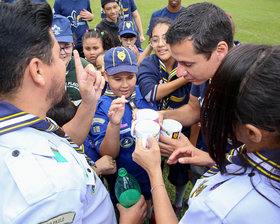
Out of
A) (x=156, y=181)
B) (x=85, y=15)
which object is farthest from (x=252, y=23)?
(x=156, y=181)

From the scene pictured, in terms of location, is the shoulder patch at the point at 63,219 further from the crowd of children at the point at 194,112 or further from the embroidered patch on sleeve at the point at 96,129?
the embroidered patch on sleeve at the point at 96,129

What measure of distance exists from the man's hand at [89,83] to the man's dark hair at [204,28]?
2.64 ft

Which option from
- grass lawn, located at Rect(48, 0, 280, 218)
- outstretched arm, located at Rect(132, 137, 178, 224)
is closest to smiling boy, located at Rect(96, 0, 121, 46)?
outstretched arm, located at Rect(132, 137, 178, 224)

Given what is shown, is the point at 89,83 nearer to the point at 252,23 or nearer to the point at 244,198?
the point at 244,198

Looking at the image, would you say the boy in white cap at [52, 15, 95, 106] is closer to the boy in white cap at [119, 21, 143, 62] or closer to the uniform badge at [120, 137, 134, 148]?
the uniform badge at [120, 137, 134, 148]

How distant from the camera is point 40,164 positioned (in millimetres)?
975

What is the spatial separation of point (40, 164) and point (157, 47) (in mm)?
2059

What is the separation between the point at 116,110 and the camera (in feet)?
6.26

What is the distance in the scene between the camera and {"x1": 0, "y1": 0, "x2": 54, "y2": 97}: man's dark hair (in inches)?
40.1

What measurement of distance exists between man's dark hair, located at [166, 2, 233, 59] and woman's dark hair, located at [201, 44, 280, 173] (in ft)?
2.75

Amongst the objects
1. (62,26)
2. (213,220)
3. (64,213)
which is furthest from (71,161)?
(62,26)

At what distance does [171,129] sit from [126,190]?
727mm

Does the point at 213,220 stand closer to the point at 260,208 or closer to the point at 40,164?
the point at 260,208

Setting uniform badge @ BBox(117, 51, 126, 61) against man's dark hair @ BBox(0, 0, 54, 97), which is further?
uniform badge @ BBox(117, 51, 126, 61)
